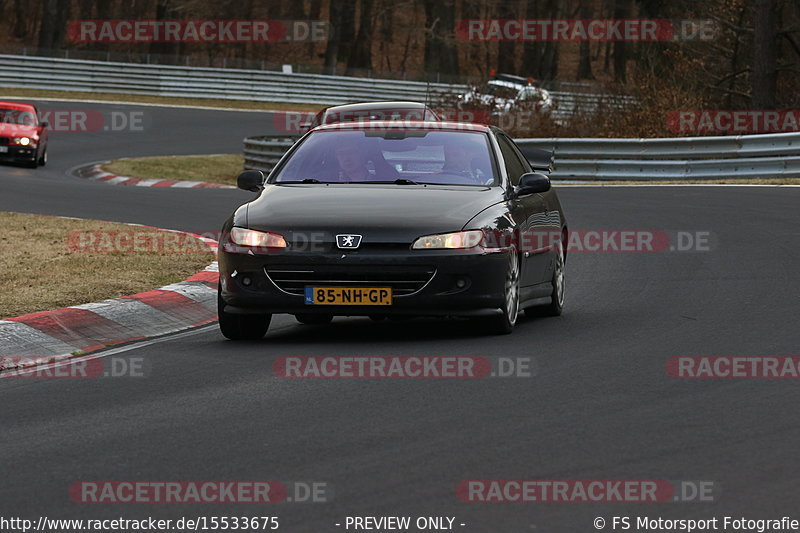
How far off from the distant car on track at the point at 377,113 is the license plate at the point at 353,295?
12669 mm

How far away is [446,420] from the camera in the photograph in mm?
7316

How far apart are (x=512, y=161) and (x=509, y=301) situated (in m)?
1.84

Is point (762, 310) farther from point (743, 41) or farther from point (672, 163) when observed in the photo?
point (743, 41)

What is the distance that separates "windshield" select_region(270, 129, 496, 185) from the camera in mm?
10984

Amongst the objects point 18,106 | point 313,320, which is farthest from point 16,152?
point 313,320

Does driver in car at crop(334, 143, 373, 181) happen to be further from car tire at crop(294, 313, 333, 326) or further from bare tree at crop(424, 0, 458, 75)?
bare tree at crop(424, 0, 458, 75)

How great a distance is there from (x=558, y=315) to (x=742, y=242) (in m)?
5.49

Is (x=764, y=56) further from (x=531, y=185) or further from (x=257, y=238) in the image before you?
(x=257, y=238)

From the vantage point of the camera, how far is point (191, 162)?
3459 centimetres

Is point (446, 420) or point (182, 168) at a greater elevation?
point (446, 420)

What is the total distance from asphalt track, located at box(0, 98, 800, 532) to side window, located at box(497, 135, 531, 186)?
3.61 feet

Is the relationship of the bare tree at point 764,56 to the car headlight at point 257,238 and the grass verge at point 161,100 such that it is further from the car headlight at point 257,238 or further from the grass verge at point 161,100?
the grass verge at point 161,100

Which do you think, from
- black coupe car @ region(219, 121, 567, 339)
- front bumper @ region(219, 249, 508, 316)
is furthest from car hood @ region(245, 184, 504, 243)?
front bumper @ region(219, 249, 508, 316)

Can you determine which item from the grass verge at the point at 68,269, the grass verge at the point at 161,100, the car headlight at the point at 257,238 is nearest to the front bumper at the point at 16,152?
the grass verge at the point at 68,269
